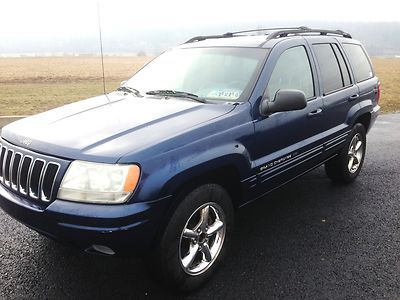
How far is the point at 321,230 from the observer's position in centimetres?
402

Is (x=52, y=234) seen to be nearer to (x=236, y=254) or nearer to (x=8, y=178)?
(x=8, y=178)

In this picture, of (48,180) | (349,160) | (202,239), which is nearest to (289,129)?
(202,239)

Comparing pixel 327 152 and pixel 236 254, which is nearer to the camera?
pixel 236 254

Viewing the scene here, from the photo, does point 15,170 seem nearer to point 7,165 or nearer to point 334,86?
point 7,165

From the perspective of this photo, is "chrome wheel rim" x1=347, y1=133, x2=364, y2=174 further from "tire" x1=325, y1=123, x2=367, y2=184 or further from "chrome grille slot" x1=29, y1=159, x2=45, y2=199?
"chrome grille slot" x1=29, y1=159, x2=45, y2=199

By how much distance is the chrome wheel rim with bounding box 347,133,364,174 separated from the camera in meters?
5.21

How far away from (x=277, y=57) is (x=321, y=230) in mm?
1664

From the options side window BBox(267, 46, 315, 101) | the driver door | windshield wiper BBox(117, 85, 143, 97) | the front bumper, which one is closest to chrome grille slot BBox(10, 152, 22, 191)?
the front bumper

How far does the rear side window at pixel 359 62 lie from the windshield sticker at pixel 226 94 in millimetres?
2172

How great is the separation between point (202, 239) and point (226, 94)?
47.9 inches

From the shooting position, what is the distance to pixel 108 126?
10.0ft

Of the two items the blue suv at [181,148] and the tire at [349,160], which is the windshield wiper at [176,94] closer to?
the blue suv at [181,148]

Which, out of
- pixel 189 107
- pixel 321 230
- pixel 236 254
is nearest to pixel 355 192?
pixel 321 230

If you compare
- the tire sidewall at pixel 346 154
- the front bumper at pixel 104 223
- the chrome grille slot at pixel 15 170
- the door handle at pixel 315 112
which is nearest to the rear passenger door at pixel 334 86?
the door handle at pixel 315 112
